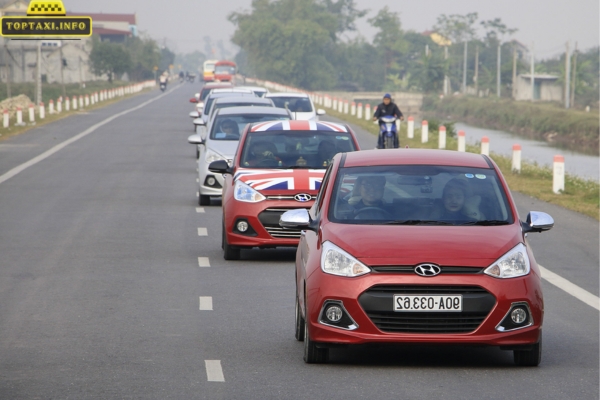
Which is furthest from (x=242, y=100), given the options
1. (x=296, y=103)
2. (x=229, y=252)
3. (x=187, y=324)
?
(x=187, y=324)

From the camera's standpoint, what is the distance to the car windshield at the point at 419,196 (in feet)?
25.8

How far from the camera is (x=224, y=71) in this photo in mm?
112500

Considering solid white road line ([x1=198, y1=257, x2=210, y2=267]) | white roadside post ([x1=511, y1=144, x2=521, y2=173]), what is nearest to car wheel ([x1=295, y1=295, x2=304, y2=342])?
solid white road line ([x1=198, y1=257, x2=210, y2=267])

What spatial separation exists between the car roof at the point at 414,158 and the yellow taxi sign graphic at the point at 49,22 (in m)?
37.2

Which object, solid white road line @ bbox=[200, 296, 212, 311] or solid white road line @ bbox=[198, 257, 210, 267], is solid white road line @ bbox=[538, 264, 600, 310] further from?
solid white road line @ bbox=[198, 257, 210, 267]

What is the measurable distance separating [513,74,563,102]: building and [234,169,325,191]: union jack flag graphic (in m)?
104

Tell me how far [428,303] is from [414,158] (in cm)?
164

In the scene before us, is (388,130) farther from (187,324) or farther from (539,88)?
(539,88)

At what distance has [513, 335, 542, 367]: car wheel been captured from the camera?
7.36 m

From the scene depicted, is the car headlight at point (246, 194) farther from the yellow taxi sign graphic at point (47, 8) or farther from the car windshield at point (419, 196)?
the yellow taxi sign graphic at point (47, 8)

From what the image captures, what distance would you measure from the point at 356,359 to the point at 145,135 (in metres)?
31.6

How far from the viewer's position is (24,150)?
3136 centimetres

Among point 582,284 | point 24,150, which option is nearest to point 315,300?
point 582,284

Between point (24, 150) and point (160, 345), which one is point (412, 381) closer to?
point (160, 345)
